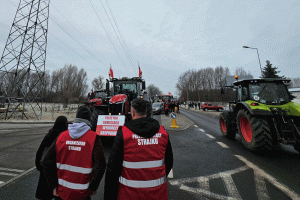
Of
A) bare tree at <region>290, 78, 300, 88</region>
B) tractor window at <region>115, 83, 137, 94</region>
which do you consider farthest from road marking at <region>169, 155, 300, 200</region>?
→ bare tree at <region>290, 78, 300, 88</region>

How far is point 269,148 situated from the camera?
4.31 m

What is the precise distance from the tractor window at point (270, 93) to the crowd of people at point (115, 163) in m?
5.25

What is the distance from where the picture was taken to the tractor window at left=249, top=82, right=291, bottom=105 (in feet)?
17.0

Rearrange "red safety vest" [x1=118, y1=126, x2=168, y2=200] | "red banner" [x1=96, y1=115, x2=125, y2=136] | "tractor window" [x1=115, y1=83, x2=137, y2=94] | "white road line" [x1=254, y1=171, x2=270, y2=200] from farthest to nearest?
"tractor window" [x1=115, y1=83, x2=137, y2=94] < "red banner" [x1=96, y1=115, x2=125, y2=136] < "white road line" [x1=254, y1=171, x2=270, y2=200] < "red safety vest" [x1=118, y1=126, x2=168, y2=200]

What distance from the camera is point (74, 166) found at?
171cm

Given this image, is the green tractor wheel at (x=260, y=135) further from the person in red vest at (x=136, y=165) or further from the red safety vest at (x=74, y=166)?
the red safety vest at (x=74, y=166)

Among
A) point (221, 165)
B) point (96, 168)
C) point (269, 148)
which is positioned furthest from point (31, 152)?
point (269, 148)

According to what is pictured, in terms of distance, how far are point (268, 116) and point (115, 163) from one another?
5.20 m

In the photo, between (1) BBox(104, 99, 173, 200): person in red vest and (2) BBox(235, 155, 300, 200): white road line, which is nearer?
(1) BBox(104, 99, 173, 200): person in red vest

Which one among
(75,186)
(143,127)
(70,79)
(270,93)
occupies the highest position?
(70,79)

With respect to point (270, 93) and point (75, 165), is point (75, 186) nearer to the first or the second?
point (75, 165)

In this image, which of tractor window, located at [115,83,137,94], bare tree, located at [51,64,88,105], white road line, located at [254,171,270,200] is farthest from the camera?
bare tree, located at [51,64,88,105]

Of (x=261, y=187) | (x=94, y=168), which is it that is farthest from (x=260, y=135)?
(x=94, y=168)

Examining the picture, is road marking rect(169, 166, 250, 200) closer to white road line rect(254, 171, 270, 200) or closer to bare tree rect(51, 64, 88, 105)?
white road line rect(254, 171, 270, 200)
